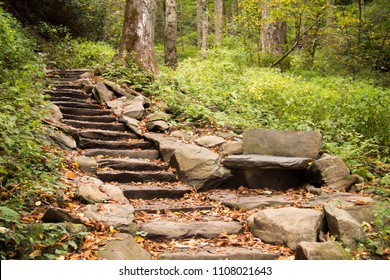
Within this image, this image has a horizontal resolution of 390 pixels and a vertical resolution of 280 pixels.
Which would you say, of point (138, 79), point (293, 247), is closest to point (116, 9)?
point (138, 79)

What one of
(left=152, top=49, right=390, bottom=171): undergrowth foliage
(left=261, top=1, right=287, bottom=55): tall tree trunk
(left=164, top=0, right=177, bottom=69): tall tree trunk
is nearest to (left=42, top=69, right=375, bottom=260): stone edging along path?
(left=152, top=49, right=390, bottom=171): undergrowth foliage

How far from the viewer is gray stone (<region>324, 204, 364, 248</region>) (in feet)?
14.6

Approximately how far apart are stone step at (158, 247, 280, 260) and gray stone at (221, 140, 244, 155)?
2.76m

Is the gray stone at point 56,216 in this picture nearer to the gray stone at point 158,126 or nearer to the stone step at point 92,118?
the gray stone at point 158,126

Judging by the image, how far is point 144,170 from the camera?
6895 mm

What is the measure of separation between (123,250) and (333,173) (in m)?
3.78

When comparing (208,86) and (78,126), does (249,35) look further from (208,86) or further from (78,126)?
(78,126)

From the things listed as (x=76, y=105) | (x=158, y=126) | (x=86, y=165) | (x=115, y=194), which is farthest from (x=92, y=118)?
(x=115, y=194)

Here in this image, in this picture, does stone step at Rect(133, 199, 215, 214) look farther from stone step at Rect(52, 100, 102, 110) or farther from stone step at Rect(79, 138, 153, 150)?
stone step at Rect(52, 100, 102, 110)

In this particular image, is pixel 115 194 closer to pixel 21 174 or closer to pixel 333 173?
pixel 21 174

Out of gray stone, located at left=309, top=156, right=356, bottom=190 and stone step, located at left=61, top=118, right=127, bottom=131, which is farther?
stone step, located at left=61, top=118, right=127, bottom=131

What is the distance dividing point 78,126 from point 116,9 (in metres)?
14.5

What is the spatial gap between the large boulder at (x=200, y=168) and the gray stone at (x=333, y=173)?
1.45 metres

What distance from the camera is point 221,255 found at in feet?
13.8
